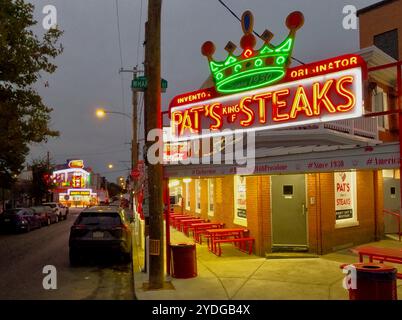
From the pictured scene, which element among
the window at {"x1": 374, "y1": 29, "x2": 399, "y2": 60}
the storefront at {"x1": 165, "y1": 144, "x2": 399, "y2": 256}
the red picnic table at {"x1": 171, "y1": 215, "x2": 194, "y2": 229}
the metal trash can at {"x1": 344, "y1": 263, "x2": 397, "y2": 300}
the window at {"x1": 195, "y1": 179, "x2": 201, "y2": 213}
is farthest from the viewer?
the window at {"x1": 374, "y1": 29, "x2": 399, "y2": 60}

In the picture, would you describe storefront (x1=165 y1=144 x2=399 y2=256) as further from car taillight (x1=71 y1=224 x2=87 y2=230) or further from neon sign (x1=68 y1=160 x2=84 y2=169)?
neon sign (x1=68 y1=160 x2=84 y2=169)

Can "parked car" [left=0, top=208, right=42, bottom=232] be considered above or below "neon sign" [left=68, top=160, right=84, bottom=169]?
below

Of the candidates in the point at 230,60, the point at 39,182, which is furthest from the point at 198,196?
the point at 39,182

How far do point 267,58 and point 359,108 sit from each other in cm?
251

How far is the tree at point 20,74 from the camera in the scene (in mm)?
17141

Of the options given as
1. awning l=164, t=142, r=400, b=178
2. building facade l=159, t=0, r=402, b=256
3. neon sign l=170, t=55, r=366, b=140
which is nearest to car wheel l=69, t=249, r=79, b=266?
building facade l=159, t=0, r=402, b=256

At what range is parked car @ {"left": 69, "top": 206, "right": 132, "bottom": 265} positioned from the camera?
12188mm

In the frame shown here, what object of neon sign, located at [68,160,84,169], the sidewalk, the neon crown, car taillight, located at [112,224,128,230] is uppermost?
neon sign, located at [68,160,84,169]

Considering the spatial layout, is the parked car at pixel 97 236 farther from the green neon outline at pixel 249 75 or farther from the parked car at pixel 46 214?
the parked car at pixel 46 214

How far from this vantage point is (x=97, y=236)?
1228 cm

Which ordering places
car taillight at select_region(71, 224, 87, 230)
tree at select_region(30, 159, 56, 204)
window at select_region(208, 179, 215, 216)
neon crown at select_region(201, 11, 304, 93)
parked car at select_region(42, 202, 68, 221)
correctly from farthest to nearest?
1. tree at select_region(30, 159, 56, 204)
2. parked car at select_region(42, 202, 68, 221)
3. window at select_region(208, 179, 215, 216)
4. car taillight at select_region(71, 224, 87, 230)
5. neon crown at select_region(201, 11, 304, 93)

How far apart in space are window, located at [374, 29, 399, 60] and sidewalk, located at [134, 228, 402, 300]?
61.9ft

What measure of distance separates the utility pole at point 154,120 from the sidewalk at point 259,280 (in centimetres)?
82

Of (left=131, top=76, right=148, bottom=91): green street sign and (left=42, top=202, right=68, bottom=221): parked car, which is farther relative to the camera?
(left=42, top=202, right=68, bottom=221): parked car
